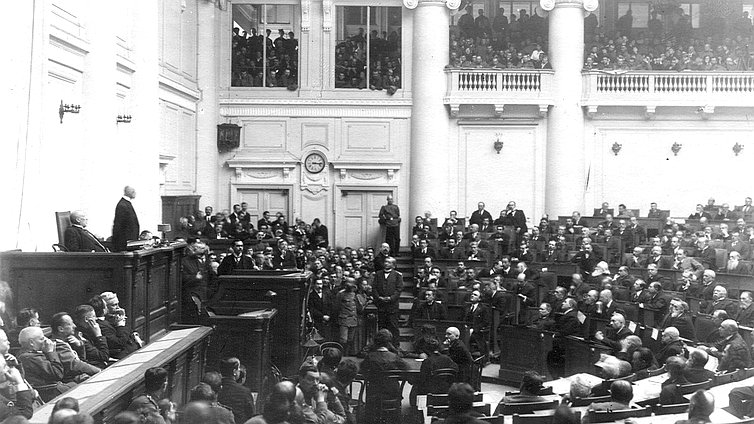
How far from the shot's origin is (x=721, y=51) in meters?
22.8

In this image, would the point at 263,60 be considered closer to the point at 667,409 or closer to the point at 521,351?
the point at 521,351

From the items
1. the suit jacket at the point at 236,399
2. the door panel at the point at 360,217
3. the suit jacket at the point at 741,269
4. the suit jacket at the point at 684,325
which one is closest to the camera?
the suit jacket at the point at 236,399

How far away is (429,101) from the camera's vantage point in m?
22.4

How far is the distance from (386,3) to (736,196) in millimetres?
10011

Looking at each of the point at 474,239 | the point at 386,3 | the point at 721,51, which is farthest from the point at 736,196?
the point at 386,3

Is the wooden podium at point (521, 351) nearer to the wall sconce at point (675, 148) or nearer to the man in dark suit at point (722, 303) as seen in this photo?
the man in dark suit at point (722, 303)

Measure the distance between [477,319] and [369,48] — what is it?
10685 mm

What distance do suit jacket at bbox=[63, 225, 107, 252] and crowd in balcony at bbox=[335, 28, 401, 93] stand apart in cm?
1389

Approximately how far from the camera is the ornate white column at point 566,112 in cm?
2236

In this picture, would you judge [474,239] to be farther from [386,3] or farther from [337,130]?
[386,3]

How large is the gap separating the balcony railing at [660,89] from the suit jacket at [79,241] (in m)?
15.5

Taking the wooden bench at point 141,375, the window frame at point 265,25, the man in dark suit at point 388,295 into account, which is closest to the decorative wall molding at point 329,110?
the window frame at point 265,25

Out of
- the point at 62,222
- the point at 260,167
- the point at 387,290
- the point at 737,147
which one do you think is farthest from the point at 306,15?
the point at 62,222

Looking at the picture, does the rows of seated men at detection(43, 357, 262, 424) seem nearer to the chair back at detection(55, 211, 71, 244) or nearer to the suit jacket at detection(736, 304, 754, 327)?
the chair back at detection(55, 211, 71, 244)
